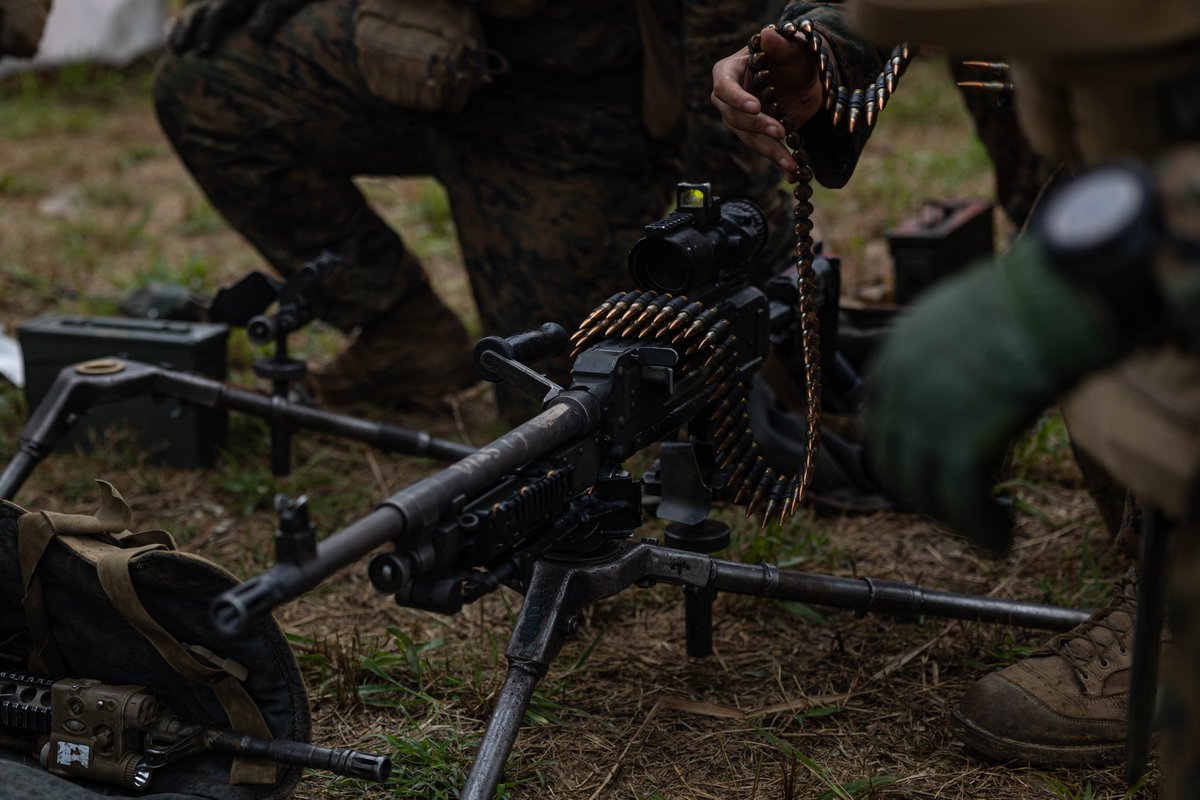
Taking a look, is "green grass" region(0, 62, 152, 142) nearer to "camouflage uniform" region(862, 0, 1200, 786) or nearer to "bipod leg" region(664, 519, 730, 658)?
"bipod leg" region(664, 519, 730, 658)

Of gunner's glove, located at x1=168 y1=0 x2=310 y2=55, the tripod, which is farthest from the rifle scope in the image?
gunner's glove, located at x1=168 y1=0 x2=310 y2=55

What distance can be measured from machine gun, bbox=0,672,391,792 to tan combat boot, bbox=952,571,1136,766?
1.26 meters

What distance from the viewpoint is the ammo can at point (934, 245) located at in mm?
4383

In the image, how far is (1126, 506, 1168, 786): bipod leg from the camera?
1.77m

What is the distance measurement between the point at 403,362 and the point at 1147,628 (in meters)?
3.34

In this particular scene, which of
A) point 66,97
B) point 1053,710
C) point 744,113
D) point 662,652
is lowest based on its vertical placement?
point 662,652

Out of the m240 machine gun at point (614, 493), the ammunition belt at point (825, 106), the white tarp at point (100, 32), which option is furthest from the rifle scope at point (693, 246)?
the white tarp at point (100, 32)

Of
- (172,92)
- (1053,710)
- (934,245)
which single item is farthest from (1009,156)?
(172,92)

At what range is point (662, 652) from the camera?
10.4 ft

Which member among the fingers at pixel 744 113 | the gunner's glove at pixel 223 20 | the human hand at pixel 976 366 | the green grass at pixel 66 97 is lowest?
the green grass at pixel 66 97

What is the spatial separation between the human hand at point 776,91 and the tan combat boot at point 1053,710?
43.9 inches

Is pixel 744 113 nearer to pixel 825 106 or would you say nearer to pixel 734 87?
pixel 734 87

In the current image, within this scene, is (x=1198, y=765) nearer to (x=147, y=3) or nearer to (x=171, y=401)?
(x=171, y=401)

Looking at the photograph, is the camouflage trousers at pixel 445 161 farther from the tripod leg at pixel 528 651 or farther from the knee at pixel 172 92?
the tripod leg at pixel 528 651
